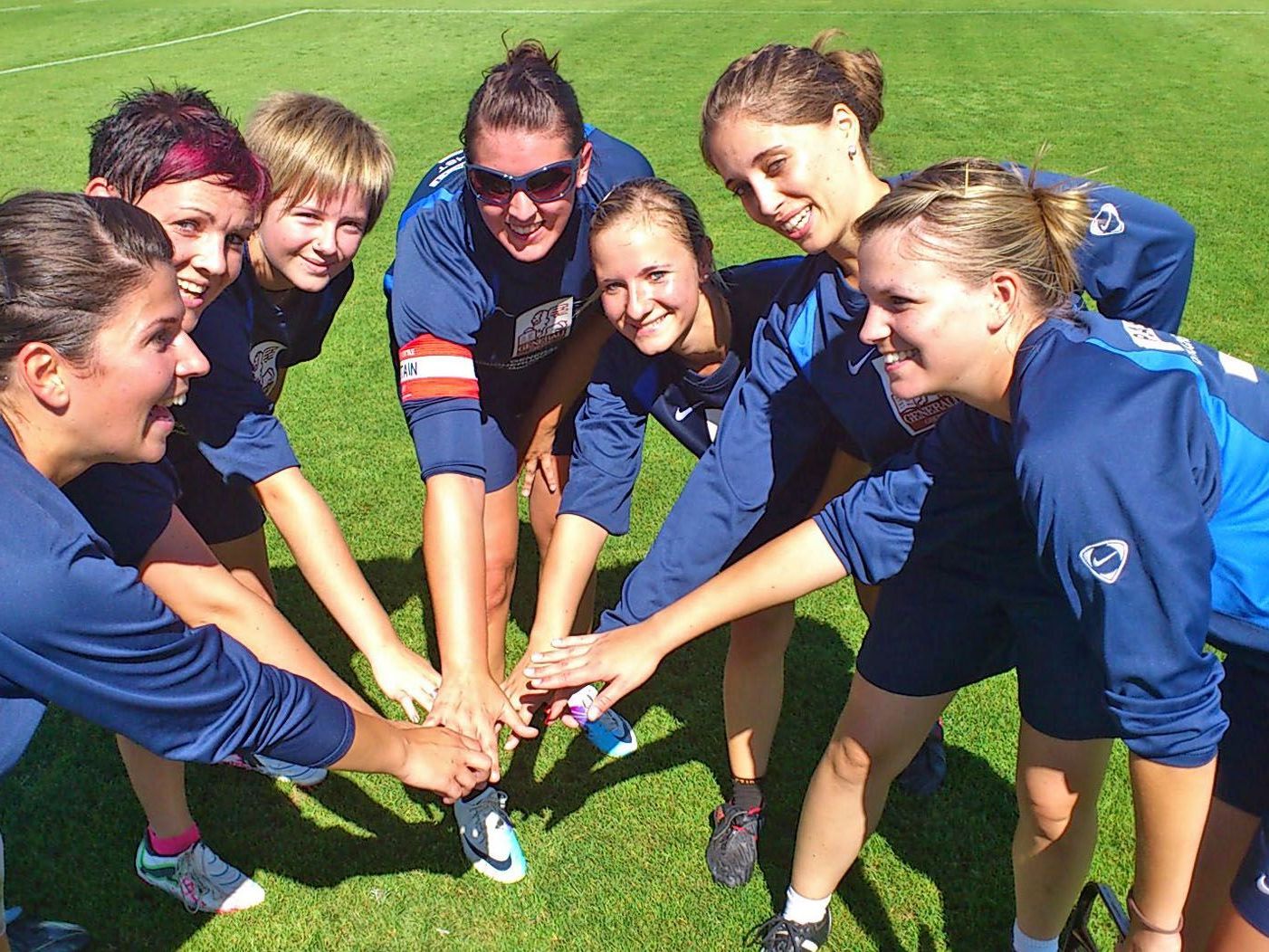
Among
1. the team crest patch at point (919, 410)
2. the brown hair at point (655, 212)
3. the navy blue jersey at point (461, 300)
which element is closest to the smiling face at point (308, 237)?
the navy blue jersey at point (461, 300)

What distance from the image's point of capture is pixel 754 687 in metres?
3.77

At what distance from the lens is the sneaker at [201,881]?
139 inches

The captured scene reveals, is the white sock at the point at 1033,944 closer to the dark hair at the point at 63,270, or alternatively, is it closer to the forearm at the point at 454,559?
the forearm at the point at 454,559

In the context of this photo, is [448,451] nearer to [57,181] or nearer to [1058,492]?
[1058,492]

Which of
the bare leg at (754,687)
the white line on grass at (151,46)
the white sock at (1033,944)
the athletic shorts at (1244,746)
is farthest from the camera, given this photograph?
the white line on grass at (151,46)

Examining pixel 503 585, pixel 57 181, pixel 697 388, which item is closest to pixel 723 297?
pixel 697 388

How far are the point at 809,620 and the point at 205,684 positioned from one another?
116 inches

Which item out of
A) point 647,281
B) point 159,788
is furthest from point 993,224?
point 159,788

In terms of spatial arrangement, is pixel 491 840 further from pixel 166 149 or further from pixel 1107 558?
pixel 1107 558

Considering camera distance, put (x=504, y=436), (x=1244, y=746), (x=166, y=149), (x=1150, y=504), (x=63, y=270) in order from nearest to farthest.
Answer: (x=1150, y=504) → (x=63, y=270) → (x=1244, y=746) → (x=166, y=149) → (x=504, y=436)

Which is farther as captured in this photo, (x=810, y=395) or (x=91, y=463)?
(x=810, y=395)

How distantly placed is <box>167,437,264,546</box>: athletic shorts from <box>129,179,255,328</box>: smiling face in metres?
0.92

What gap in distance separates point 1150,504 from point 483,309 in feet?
7.46

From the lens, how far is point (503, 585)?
4.32 metres
